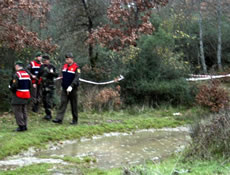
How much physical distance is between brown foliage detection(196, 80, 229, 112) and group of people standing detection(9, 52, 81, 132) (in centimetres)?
601

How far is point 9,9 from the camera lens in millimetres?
13812

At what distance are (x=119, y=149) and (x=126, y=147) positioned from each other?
346mm

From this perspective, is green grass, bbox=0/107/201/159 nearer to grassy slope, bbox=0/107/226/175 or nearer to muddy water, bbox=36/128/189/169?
grassy slope, bbox=0/107/226/175

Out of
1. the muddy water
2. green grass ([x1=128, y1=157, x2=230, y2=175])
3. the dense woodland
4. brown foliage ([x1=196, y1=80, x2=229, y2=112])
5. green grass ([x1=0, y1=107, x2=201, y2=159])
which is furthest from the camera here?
brown foliage ([x1=196, y1=80, x2=229, y2=112])

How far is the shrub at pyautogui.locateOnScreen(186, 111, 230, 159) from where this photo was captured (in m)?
7.45

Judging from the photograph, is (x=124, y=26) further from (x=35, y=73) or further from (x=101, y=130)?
(x=101, y=130)

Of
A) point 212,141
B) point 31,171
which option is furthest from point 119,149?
point 31,171

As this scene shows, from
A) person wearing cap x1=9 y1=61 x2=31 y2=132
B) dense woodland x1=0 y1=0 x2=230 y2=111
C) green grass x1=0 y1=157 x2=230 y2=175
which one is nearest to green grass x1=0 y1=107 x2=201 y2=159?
person wearing cap x1=9 y1=61 x2=31 y2=132

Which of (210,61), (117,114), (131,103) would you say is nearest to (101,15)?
(131,103)

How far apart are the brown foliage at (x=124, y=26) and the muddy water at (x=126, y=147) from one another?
6.98m

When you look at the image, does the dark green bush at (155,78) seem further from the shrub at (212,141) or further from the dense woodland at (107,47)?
the shrub at (212,141)

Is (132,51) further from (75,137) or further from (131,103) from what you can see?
(75,137)

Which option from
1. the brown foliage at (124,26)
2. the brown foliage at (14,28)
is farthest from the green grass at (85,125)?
the brown foliage at (124,26)

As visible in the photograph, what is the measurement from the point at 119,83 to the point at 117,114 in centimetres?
231
